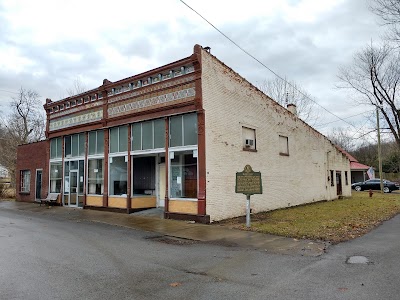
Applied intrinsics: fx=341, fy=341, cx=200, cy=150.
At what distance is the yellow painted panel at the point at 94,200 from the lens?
1802 cm

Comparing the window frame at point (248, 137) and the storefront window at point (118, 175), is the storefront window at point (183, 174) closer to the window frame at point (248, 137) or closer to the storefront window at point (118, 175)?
the window frame at point (248, 137)

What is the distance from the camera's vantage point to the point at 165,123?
15070 millimetres

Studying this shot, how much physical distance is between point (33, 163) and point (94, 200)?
28.5ft

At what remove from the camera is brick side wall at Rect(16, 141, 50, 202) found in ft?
73.7

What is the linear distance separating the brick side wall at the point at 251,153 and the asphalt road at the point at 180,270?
15.5 ft

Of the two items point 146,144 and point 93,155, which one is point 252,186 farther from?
point 93,155

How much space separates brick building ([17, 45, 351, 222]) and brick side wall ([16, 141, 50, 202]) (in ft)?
0.25

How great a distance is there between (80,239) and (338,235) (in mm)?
7861

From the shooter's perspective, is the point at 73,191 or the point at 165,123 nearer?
the point at 165,123

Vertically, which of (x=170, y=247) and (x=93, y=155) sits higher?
(x=93, y=155)

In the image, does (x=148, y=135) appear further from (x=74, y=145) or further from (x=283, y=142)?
(x=283, y=142)

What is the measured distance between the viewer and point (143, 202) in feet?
55.9

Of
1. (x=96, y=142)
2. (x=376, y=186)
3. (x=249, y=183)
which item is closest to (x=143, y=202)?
(x=96, y=142)

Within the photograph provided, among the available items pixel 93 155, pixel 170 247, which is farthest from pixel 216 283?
pixel 93 155
